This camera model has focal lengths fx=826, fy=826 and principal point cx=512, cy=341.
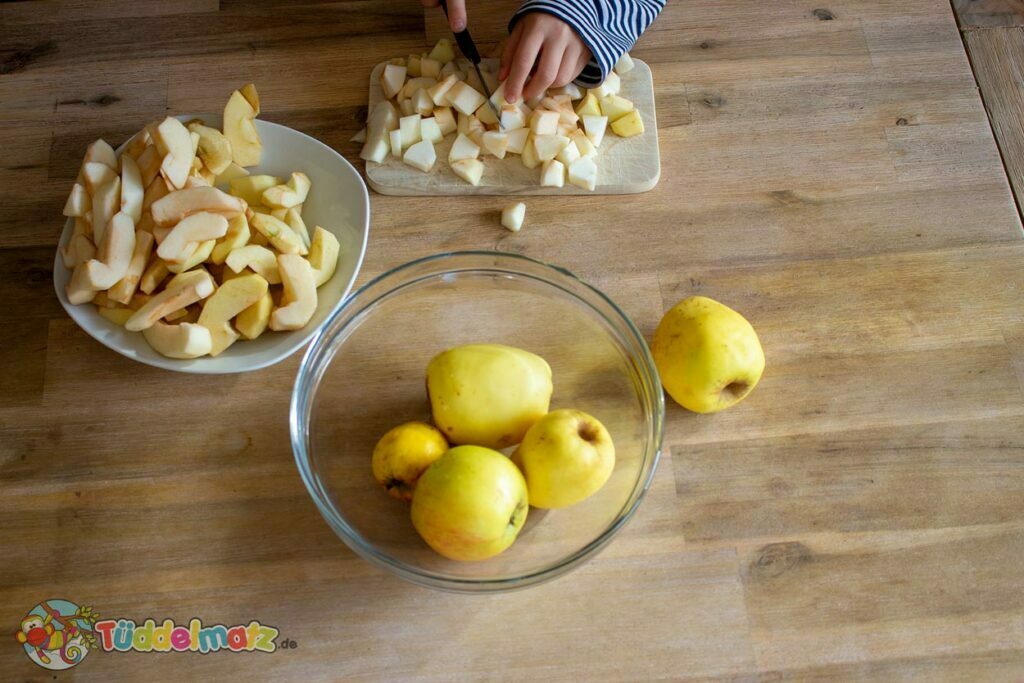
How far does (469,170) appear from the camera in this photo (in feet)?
3.42

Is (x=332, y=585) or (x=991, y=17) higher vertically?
(x=991, y=17)

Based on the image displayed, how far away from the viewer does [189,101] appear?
1.12 meters

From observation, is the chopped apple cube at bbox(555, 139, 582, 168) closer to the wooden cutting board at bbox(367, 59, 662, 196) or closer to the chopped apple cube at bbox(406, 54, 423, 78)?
the wooden cutting board at bbox(367, 59, 662, 196)

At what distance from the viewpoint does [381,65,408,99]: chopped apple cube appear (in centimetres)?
109

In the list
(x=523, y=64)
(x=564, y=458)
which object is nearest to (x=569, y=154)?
(x=523, y=64)

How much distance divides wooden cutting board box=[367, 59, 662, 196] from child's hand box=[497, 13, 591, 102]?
3.7 inches

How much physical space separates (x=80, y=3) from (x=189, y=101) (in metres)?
0.25

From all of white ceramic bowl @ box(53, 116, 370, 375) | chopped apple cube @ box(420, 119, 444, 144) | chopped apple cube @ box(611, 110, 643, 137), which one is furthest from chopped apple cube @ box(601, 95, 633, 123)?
white ceramic bowl @ box(53, 116, 370, 375)

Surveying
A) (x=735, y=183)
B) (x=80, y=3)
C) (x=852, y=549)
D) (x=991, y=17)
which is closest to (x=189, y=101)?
(x=80, y=3)

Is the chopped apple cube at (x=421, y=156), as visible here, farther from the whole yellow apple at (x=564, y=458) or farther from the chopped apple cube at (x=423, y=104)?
the whole yellow apple at (x=564, y=458)

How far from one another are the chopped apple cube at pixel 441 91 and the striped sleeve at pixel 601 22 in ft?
0.42

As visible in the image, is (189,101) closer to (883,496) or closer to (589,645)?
(589,645)

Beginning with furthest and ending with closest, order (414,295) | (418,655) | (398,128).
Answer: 1. (398,128)
2. (414,295)
3. (418,655)

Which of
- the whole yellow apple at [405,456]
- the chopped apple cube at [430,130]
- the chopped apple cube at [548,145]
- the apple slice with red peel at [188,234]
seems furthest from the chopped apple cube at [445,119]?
the whole yellow apple at [405,456]
